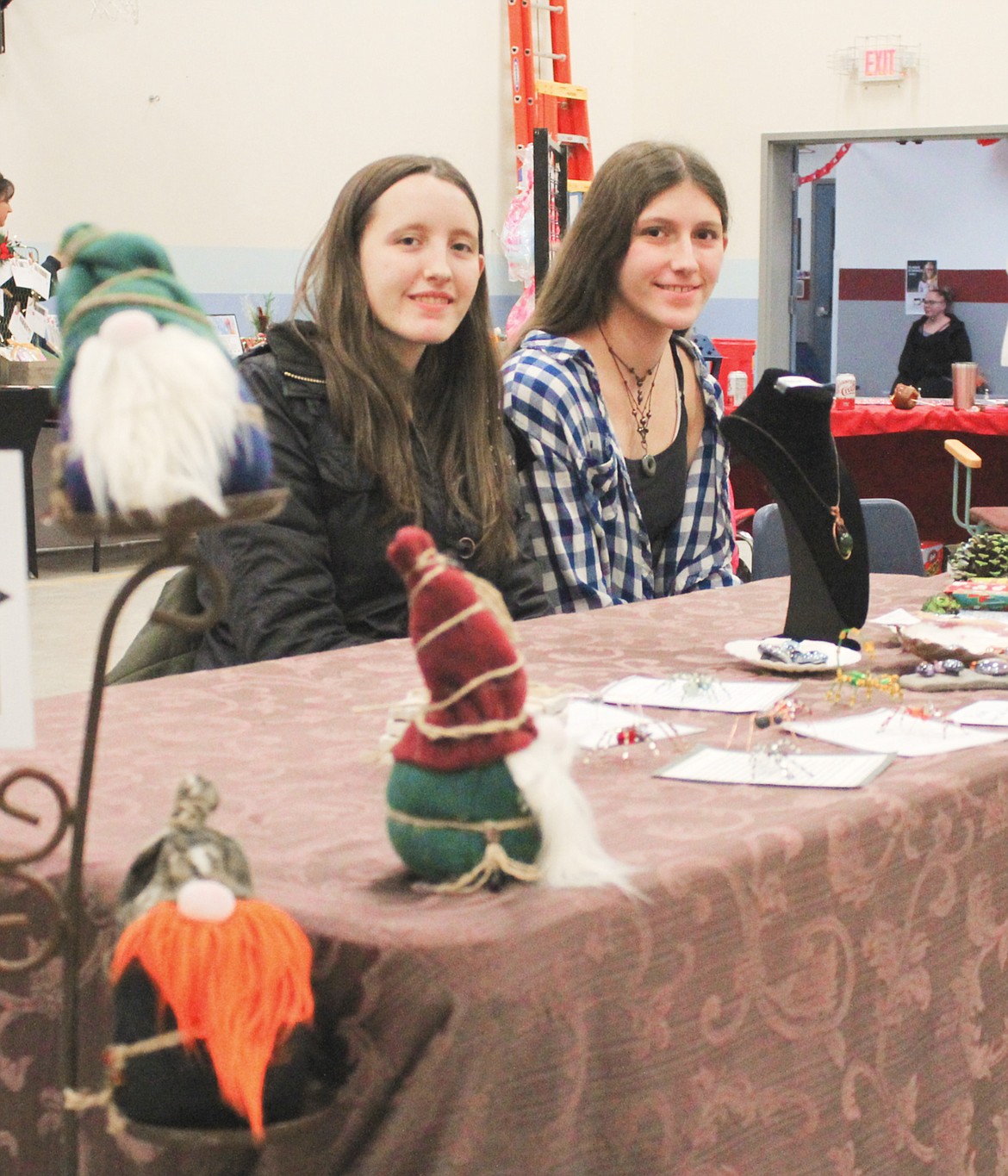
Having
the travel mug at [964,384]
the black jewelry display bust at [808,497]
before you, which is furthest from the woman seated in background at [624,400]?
the travel mug at [964,384]

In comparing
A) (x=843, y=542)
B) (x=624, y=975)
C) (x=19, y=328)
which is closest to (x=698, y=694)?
(x=843, y=542)

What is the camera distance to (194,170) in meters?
7.54

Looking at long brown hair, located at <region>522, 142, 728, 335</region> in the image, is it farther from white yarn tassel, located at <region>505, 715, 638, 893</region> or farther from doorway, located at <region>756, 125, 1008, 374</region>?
doorway, located at <region>756, 125, 1008, 374</region>

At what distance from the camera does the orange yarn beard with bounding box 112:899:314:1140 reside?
89 centimetres

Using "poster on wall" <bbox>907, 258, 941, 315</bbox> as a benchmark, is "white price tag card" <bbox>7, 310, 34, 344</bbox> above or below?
below

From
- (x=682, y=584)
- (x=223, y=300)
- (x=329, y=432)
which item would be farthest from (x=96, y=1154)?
(x=223, y=300)

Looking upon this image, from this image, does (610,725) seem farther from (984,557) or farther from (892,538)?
(892,538)

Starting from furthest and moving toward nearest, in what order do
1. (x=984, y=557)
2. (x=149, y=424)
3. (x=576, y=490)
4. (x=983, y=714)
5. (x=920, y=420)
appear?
(x=920, y=420) < (x=576, y=490) < (x=984, y=557) < (x=983, y=714) < (x=149, y=424)

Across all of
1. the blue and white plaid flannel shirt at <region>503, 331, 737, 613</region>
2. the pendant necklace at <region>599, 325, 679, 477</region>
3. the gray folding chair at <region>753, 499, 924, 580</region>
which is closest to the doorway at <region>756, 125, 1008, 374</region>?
the gray folding chair at <region>753, 499, 924, 580</region>

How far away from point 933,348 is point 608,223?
7369 mm

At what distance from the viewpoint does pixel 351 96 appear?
800 centimetres

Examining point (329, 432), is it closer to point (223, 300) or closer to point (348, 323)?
point (348, 323)

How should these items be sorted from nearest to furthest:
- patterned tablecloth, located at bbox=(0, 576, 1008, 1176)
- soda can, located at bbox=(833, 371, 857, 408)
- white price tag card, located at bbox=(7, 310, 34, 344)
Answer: patterned tablecloth, located at bbox=(0, 576, 1008, 1176) → soda can, located at bbox=(833, 371, 857, 408) → white price tag card, located at bbox=(7, 310, 34, 344)

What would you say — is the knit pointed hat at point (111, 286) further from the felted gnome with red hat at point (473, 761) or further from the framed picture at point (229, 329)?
the framed picture at point (229, 329)
